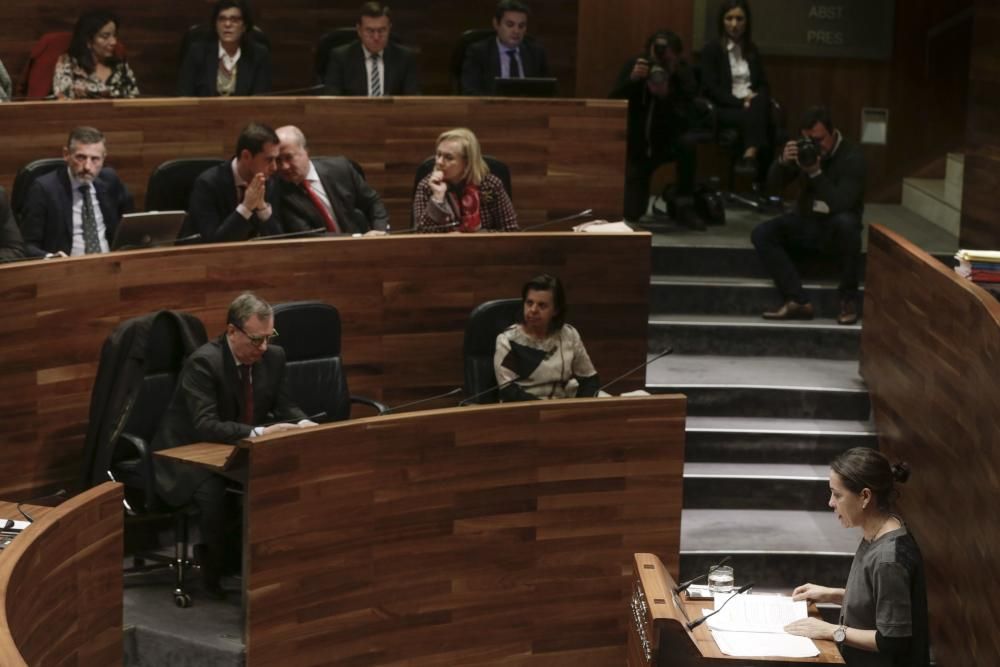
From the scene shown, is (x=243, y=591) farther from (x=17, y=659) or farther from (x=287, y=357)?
(x=17, y=659)

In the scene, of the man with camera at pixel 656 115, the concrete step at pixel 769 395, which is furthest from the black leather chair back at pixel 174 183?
the man with camera at pixel 656 115

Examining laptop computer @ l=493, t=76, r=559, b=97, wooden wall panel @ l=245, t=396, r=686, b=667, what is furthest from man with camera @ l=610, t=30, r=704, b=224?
wooden wall panel @ l=245, t=396, r=686, b=667

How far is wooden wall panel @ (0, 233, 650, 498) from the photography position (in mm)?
4734

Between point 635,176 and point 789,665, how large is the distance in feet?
12.5

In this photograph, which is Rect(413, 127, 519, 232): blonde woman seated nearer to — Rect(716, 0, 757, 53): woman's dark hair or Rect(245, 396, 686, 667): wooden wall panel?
Rect(245, 396, 686, 667): wooden wall panel

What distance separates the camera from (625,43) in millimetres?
7789

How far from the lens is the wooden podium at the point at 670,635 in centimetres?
338

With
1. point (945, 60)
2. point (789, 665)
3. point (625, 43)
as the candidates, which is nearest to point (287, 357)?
point (789, 665)

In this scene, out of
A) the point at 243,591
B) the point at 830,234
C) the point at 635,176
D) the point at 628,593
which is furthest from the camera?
the point at 635,176

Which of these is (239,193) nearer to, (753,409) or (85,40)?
(85,40)

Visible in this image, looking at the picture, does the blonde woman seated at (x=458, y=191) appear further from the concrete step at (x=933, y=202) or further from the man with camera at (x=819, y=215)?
the concrete step at (x=933, y=202)

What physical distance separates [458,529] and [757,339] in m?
2.00

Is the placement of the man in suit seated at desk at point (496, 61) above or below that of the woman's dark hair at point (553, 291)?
above

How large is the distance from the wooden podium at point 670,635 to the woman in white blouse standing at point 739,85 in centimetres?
A: 383
